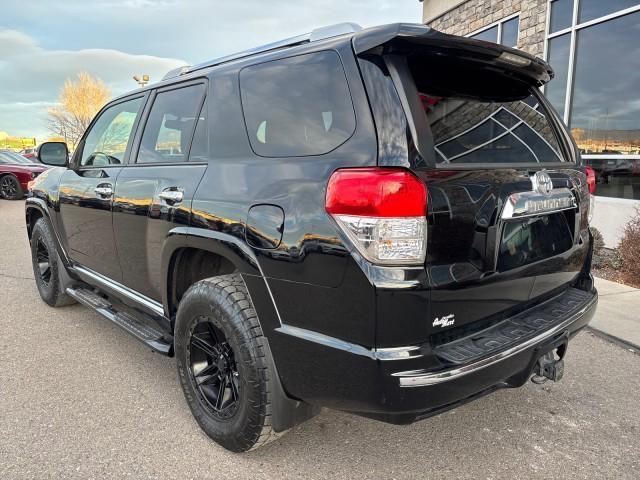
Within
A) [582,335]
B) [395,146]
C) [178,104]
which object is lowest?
[582,335]

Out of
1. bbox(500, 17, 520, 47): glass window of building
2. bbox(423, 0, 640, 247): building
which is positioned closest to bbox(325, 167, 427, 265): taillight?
bbox(423, 0, 640, 247): building

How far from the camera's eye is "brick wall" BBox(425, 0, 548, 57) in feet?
27.3

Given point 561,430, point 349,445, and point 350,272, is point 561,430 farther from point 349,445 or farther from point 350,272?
point 350,272

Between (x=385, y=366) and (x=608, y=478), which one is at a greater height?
(x=385, y=366)

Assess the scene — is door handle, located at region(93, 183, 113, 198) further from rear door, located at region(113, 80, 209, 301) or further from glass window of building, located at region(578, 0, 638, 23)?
glass window of building, located at region(578, 0, 638, 23)

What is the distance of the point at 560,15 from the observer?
7.95m

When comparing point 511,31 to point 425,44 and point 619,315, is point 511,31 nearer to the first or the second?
point 619,315

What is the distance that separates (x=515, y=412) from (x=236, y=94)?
2369mm

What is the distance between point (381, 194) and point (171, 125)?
1.75 meters

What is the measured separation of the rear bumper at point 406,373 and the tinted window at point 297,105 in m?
0.80

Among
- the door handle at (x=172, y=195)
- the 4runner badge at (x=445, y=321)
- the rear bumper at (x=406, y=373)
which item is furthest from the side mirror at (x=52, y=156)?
the 4runner badge at (x=445, y=321)

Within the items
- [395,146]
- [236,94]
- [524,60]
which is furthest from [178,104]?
[524,60]

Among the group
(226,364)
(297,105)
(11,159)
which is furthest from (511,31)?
(11,159)

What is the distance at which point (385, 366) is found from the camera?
175cm
